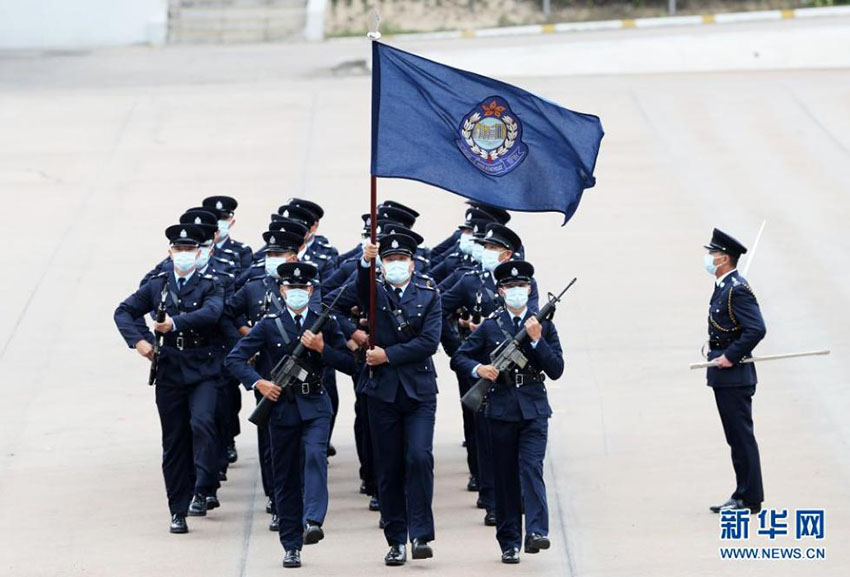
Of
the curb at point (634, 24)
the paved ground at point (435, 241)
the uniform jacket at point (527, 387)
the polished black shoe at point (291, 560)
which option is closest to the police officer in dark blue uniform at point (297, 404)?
the polished black shoe at point (291, 560)

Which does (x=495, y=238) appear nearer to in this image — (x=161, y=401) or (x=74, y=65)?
(x=161, y=401)

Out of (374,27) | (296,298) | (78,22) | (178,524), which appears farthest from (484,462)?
(78,22)

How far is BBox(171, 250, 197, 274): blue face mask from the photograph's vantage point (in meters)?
11.0

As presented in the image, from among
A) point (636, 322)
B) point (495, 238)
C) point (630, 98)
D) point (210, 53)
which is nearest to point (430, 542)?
point (495, 238)

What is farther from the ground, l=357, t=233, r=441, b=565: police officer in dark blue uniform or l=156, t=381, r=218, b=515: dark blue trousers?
l=357, t=233, r=441, b=565: police officer in dark blue uniform

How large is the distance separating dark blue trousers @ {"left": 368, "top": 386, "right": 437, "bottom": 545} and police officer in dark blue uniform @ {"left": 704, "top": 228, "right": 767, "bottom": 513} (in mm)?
1873

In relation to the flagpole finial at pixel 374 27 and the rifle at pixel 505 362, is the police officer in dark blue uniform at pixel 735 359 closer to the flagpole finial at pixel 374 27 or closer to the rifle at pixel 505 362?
the rifle at pixel 505 362

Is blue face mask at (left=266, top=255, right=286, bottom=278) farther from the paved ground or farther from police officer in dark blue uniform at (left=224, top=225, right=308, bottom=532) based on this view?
the paved ground

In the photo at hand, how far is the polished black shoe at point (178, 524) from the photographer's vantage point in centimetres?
1058

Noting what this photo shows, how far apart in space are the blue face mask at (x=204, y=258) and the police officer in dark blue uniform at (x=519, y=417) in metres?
2.10

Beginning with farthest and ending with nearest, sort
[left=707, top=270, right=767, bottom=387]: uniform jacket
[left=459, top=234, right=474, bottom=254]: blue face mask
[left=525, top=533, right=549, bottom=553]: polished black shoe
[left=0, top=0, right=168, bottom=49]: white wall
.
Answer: [left=0, top=0, right=168, bottom=49]: white wall < [left=459, top=234, right=474, bottom=254]: blue face mask < [left=707, top=270, right=767, bottom=387]: uniform jacket < [left=525, top=533, right=549, bottom=553]: polished black shoe

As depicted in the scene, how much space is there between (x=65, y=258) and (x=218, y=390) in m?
6.52

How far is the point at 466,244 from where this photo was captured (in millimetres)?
12172

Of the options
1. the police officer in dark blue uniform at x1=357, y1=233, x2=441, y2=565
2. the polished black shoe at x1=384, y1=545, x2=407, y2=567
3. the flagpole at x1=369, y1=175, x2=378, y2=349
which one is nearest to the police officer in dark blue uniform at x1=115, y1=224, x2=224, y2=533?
the police officer in dark blue uniform at x1=357, y1=233, x2=441, y2=565
